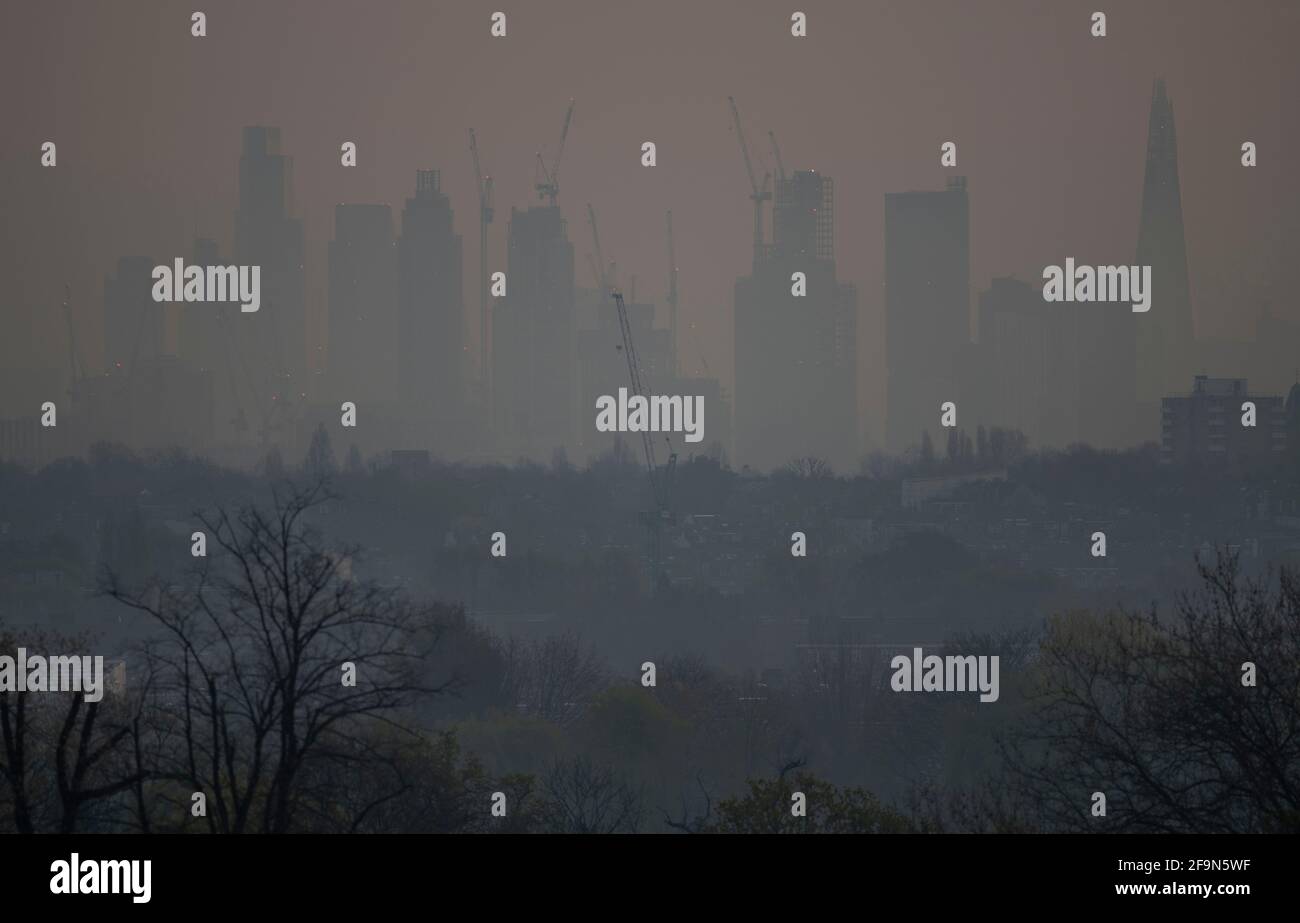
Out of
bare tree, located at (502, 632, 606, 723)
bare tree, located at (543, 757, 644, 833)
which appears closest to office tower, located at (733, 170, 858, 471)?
bare tree, located at (502, 632, 606, 723)

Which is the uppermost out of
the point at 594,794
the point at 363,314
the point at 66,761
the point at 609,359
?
the point at 363,314

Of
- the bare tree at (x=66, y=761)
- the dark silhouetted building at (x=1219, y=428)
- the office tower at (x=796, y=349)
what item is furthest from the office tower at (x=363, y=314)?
the bare tree at (x=66, y=761)

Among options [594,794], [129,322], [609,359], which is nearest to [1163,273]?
[609,359]

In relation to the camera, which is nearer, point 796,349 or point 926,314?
point 926,314

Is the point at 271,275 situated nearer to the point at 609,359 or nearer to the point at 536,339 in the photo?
the point at 536,339
